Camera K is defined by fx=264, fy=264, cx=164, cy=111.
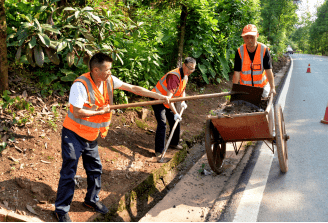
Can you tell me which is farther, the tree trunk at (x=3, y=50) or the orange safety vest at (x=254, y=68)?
the orange safety vest at (x=254, y=68)

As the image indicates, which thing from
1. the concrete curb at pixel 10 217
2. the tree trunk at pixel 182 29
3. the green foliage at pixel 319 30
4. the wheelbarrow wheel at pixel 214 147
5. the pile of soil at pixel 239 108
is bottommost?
the concrete curb at pixel 10 217

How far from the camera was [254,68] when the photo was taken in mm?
4312

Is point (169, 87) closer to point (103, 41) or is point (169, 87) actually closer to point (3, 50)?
point (103, 41)

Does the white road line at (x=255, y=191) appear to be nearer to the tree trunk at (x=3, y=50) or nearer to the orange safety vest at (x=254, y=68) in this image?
the orange safety vest at (x=254, y=68)

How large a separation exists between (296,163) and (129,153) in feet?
9.26

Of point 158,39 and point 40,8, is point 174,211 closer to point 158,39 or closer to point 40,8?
point 40,8

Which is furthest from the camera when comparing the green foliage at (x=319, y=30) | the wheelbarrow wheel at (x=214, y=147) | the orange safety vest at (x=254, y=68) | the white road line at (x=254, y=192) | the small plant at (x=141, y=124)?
the green foliage at (x=319, y=30)

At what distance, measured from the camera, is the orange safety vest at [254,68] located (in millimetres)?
4230

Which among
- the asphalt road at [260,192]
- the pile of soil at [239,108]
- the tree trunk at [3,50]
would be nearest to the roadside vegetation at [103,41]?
the tree trunk at [3,50]

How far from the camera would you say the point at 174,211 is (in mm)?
3354

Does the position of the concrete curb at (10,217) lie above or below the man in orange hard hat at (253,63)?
below

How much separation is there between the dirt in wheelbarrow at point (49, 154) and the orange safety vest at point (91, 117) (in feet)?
3.17

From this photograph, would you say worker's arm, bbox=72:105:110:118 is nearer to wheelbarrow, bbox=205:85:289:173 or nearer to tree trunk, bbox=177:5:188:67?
wheelbarrow, bbox=205:85:289:173

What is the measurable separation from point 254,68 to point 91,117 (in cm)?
274
